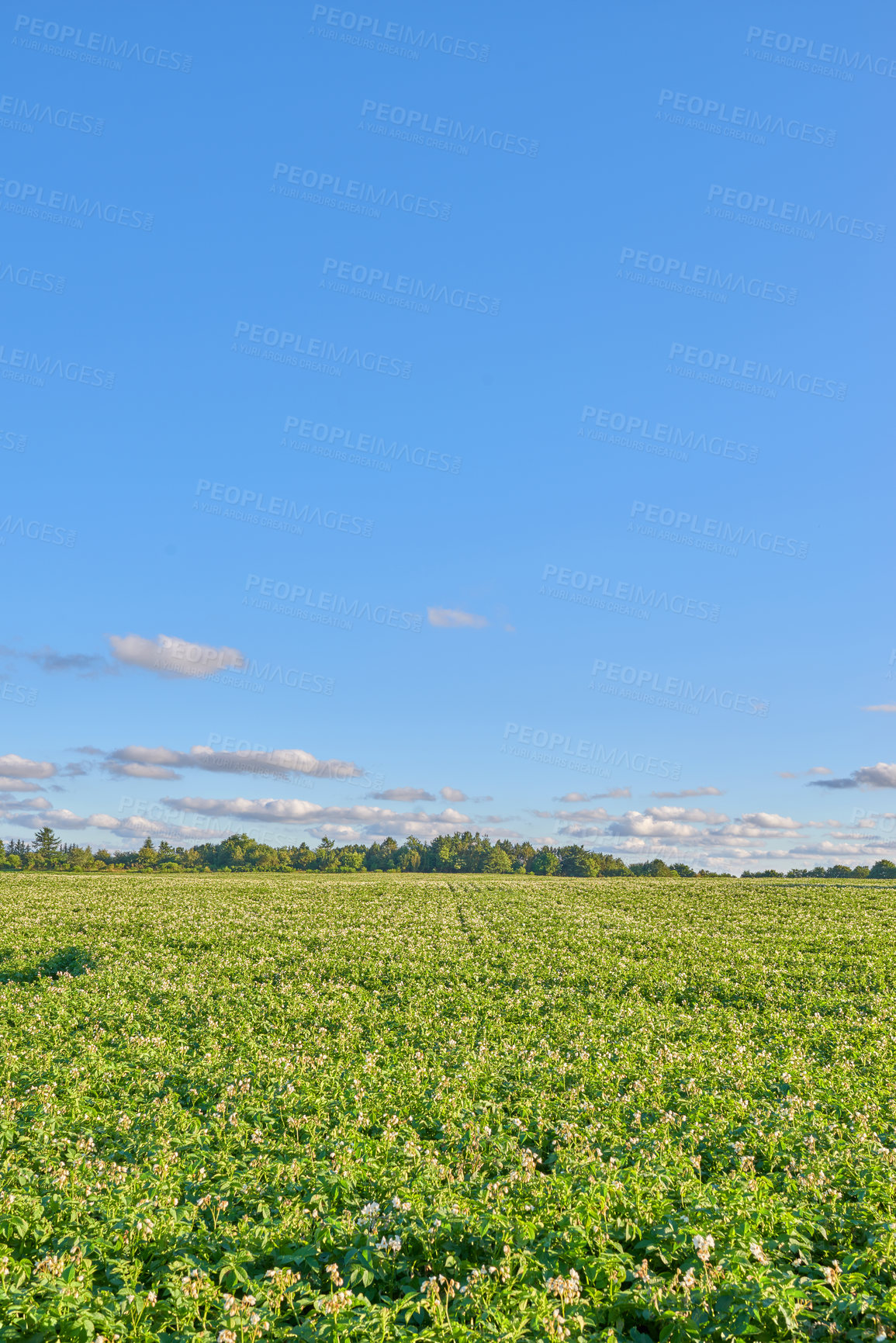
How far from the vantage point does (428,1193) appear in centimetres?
766

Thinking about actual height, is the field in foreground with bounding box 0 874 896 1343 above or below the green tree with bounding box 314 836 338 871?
above

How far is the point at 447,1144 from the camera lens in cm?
998

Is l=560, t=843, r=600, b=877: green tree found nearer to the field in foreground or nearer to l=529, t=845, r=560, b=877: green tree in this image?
l=529, t=845, r=560, b=877: green tree

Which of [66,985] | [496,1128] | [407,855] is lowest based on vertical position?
[407,855]

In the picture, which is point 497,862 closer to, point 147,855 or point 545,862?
point 545,862

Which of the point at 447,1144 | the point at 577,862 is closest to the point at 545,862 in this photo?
the point at 577,862

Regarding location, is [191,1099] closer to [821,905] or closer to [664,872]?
[821,905]

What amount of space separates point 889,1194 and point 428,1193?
17.2 ft

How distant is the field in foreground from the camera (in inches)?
229

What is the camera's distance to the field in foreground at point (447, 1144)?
582 cm

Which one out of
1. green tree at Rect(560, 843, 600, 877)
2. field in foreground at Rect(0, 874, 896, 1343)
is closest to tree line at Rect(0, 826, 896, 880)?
green tree at Rect(560, 843, 600, 877)

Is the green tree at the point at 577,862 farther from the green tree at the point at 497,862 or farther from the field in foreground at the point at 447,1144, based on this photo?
the field in foreground at the point at 447,1144

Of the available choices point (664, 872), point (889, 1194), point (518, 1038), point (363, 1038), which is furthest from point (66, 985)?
point (664, 872)

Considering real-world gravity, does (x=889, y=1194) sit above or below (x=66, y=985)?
above
